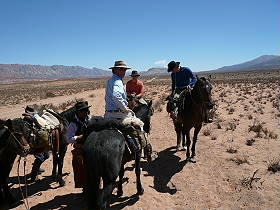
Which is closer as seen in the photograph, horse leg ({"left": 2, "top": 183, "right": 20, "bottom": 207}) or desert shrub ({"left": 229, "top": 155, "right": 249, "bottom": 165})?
horse leg ({"left": 2, "top": 183, "right": 20, "bottom": 207})

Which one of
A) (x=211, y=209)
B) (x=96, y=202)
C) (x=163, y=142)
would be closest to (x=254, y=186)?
(x=211, y=209)

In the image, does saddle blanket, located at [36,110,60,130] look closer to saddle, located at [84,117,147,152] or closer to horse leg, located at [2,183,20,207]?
horse leg, located at [2,183,20,207]

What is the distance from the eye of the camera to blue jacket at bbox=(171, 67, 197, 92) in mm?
8797

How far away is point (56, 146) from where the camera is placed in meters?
6.57

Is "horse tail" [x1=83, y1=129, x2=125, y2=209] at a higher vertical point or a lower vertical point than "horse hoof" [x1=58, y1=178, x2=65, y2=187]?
higher

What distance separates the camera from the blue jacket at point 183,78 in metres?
8.80

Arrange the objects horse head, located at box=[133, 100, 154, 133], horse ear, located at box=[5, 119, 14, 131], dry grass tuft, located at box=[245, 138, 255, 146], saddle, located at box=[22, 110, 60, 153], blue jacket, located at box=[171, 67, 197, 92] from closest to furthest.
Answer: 1. horse ear, located at box=[5, 119, 14, 131]
2. saddle, located at box=[22, 110, 60, 153]
3. horse head, located at box=[133, 100, 154, 133]
4. blue jacket, located at box=[171, 67, 197, 92]
5. dry grass tuft, located at box=[245, 138, 255, 146]

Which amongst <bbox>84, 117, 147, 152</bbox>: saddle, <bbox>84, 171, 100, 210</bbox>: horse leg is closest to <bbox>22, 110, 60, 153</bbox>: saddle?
<bbox>84, 117, 147, 152</bbox>: saddle

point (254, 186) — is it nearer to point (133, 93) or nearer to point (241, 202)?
point (241, 202)

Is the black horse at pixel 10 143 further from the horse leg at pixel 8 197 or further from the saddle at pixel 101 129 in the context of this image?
the saddle at pixel 101 129

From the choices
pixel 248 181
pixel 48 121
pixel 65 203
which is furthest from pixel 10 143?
pixel 248 181

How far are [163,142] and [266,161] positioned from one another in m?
3.88

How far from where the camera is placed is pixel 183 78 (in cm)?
904

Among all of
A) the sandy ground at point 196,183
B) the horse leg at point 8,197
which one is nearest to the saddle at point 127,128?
the sandy ground at point 196,183
